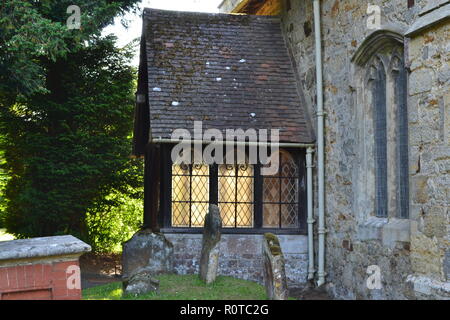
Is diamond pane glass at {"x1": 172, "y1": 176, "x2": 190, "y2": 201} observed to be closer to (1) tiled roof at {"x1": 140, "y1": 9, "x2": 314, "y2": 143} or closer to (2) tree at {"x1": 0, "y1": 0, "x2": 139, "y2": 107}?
(1) tiled roof at {"x1": 140, "y1": 9, "x2": 314, "y2": 143}

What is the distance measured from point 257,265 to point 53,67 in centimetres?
803

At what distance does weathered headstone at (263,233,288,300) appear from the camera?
301 inches

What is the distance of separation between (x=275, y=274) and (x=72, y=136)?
8.58 meters

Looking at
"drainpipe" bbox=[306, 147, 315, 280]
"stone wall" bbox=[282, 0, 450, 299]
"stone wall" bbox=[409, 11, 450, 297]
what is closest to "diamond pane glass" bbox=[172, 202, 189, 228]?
"drainpipe" bbox=[306, 147, 315, 280]

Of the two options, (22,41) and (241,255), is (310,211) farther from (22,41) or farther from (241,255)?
(22,41)

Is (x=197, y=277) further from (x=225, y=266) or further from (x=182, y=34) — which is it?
(x=182, y=34)

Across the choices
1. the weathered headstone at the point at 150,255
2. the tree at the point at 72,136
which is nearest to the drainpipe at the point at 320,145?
the weathered headstone at the point at 150,255

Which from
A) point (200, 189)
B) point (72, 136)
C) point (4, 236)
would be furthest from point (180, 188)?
point (4, 236)

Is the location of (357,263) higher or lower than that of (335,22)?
lower

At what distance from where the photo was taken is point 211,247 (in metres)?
9.41

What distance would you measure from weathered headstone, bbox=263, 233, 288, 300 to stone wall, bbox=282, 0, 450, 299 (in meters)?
1.61

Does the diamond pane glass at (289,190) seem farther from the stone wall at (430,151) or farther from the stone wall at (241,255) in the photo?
the stone wall at (430,151)
